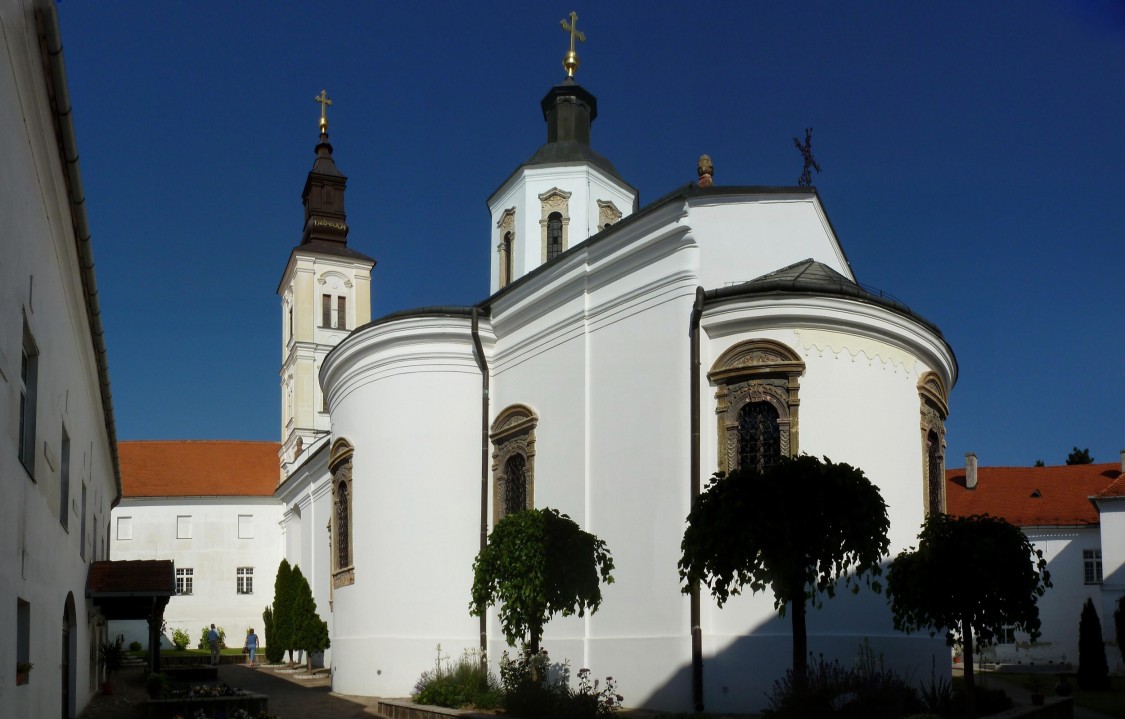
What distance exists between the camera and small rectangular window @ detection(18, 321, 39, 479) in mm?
10055

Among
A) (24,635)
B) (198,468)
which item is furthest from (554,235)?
(198,468)

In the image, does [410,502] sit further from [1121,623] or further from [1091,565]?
[1091,565]

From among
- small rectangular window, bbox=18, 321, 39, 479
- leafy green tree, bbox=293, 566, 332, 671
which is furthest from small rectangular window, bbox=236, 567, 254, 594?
small rectangular window, bbox=18, 321, 39, 479

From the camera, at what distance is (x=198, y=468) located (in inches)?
2136

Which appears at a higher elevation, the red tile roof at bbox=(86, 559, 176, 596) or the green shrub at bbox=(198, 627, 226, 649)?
the red tile roof at bbox=(86, 559, 176, 596)

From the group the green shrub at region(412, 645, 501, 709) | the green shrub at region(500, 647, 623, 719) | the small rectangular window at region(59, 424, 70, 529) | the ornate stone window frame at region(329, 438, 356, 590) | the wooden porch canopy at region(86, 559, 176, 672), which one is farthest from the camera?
the ornate stone window frame at region(329, 438, 356, 590)

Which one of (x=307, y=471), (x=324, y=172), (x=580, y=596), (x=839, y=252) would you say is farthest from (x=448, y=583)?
(x=324, y=172)

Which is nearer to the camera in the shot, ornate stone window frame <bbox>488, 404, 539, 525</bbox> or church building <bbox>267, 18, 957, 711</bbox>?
church building <bbox>267, 18, 957, 711</bbox>

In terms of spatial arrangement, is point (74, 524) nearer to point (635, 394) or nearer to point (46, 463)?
point (46, 463)

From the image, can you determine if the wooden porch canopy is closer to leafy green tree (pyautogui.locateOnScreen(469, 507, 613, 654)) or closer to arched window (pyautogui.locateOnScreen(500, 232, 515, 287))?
leafy green tree (pyautogui.locateOnScreen(469, 507, 613, 654))

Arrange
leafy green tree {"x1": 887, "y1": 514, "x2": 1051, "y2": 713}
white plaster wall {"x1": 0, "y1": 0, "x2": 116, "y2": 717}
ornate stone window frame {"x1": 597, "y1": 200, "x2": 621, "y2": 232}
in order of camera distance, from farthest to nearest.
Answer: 1. ornate stone window frame {"x1": 597, "y1": 200, "x2": 621, "y2": 232}
2. leafy green tree {"x1": 887, "y1": 514, "x2": 1051, "y2": 713}
3. white plaster wall {"x1": 0, "y1": 0, "x2": 116, "y2": 717}

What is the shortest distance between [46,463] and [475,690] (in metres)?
8.91

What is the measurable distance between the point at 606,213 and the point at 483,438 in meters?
7.29

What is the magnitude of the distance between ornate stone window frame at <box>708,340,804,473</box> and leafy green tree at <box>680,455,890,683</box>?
3.74 meters
